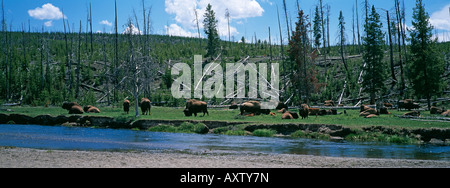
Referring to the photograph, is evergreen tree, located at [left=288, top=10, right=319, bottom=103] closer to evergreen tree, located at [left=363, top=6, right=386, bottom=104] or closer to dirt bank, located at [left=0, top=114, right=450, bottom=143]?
evergreen tree, located at [left=363, top=6, right=386, bottom=104]

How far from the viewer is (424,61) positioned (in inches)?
1394

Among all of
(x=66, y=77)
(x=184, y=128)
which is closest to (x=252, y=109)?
(x=184, y=128)

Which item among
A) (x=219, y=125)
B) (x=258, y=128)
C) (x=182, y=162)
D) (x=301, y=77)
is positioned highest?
(x=301, y=77)

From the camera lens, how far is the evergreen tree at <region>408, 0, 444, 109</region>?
34.7 metres

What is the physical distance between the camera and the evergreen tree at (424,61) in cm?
3469

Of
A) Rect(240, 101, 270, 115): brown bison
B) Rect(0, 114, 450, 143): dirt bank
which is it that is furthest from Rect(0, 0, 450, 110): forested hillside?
Rect(240, 101, 270, 115): brown bison

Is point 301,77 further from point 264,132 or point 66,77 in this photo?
point 66,77

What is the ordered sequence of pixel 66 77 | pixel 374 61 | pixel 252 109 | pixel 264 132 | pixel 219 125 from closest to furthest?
pixel 264 132 → pixel 219 125 → pixel 252 109 → pixel 374 61 → pixel 66 77

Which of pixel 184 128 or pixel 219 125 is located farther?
pixel 184 128
